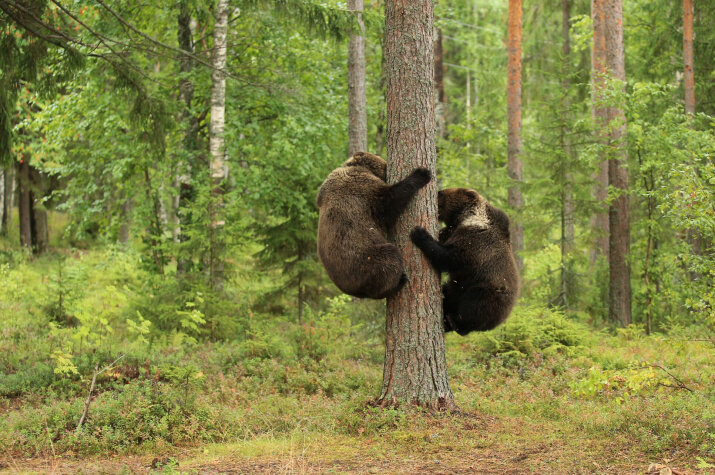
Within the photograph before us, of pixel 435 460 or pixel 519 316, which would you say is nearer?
pixel 435 460

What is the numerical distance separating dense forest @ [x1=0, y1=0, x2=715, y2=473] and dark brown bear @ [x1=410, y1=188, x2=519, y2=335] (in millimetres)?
580

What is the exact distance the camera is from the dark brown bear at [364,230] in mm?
6555

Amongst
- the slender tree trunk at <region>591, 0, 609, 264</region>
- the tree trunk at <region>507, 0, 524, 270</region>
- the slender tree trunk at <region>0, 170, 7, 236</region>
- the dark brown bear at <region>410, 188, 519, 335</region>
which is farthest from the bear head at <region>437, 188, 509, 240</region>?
the slender tree trunk at <region>0, 170, 7, 236</region>

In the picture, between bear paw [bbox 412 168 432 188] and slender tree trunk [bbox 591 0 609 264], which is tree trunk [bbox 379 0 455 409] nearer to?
bear paw [bbox 412 168 432 188]

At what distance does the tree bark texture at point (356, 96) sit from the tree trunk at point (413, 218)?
678 centimetres

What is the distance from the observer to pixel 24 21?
904 centimetres

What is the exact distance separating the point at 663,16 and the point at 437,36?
8335mm

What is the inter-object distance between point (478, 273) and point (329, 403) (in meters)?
2.69

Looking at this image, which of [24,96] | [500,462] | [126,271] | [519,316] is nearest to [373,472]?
[500,462]

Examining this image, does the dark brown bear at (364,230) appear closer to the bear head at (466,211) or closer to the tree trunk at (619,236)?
the bear head at (466,211)

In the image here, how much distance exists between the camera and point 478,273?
7246mm

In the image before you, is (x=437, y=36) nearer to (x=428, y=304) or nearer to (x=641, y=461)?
(x=428, y=304)

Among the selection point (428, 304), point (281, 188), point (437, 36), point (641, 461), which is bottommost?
point (641, 461)

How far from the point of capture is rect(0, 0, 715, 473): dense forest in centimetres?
644
